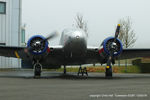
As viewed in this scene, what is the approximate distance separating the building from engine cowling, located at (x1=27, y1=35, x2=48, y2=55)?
15.4 metres

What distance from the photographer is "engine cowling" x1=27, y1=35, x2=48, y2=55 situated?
1711 cm

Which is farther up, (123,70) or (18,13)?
(18,13)

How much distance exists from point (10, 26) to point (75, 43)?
58.9 ft

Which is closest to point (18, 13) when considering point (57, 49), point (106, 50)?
point (57, 49)

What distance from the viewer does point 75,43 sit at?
16797mm

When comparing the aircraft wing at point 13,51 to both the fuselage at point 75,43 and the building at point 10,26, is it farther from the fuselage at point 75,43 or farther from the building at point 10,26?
the building at point 10,26

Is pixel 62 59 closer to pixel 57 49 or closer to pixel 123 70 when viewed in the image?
pixel 57 49

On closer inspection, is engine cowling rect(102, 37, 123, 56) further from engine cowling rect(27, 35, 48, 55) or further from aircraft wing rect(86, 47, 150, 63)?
engine cowling rect(27, 35, 48, 55)

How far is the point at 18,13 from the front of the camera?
33.6 m

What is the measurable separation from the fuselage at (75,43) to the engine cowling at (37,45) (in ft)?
4.74
